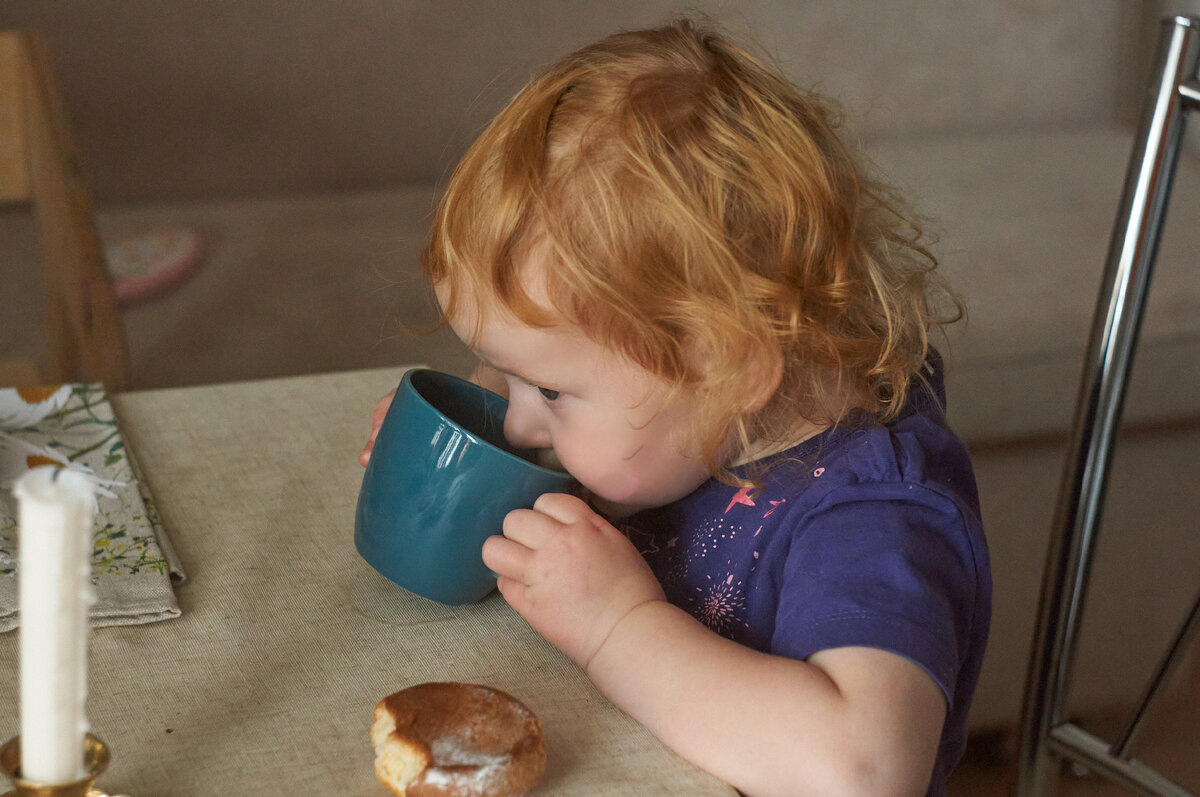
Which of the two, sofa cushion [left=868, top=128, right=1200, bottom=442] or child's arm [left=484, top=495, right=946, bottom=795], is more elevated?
child's arm [left=484, top=495, right=946, bottom=795]

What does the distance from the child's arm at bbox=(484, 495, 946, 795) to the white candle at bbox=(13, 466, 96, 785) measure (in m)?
0.25

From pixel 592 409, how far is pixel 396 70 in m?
1.86

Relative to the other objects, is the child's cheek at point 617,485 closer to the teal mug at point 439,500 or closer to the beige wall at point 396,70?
the teal mug at point 439,500

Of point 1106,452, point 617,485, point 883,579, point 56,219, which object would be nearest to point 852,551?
point 883,579

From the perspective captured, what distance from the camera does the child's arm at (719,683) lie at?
50 cm

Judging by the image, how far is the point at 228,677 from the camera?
52 cm

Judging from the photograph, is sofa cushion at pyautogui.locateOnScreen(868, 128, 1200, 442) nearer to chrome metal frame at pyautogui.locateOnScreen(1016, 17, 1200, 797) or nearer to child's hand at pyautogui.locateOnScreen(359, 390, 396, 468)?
chrome metal frame at pyautogui.locateOnScreen(1016, 17, 1200, 797)

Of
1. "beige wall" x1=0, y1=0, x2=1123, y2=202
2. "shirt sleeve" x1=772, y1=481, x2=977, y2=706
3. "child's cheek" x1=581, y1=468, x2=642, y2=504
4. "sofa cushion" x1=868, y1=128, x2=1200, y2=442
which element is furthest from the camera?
"beige wall" x1=0, y1=0, x2=1123, y2=202

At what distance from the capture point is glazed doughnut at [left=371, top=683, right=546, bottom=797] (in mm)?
437

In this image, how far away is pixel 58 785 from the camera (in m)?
0.35

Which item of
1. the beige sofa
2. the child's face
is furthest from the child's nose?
the beige sofa

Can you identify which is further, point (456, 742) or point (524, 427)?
point (524, 427)

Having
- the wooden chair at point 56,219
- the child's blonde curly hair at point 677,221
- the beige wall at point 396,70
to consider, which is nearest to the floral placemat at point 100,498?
the child's blonde curly hair at point 677,221

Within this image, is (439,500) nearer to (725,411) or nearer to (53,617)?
(725,411)
